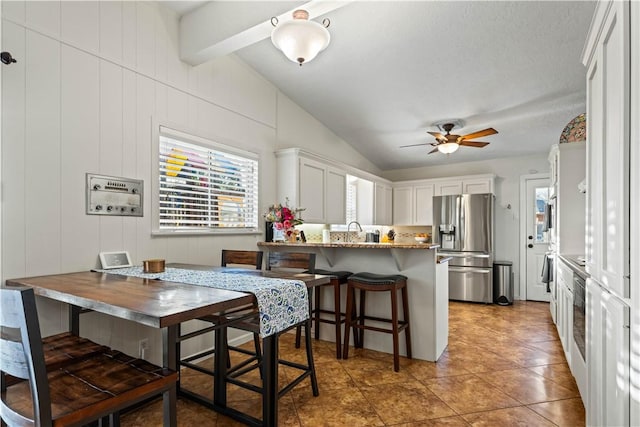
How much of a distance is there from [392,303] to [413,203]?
3926mm

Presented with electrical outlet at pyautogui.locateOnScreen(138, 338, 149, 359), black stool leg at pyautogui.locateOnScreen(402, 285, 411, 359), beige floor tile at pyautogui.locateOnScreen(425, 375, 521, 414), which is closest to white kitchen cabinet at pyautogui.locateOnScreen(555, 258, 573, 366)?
beige floor tile at pyautogui.locateOnScreen(425, 375, 521, 414)

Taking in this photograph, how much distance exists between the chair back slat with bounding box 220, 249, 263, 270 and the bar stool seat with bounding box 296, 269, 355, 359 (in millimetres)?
736

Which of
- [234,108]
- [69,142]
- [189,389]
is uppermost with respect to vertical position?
[234,108]

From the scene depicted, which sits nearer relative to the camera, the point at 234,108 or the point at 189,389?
the point at 189,389

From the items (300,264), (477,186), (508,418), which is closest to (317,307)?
(300,264)

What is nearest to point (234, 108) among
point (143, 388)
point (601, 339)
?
point (143, 388)

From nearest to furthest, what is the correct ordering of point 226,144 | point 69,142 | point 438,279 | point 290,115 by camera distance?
point 69,142, point 438,279, point 226,144, point 290,115

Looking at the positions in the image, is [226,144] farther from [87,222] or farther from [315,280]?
[315,280]

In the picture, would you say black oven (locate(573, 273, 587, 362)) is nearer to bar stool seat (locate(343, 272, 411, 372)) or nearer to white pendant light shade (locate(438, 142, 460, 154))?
bar stool seat (locate(343, 272, 411, 372))

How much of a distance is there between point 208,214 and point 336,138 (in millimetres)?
2721

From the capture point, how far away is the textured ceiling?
2754 millimetres

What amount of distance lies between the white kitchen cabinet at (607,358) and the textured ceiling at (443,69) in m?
2.19

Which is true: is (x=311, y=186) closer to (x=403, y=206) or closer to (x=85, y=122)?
(x=85, y=122)

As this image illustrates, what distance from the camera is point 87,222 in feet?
7.86
